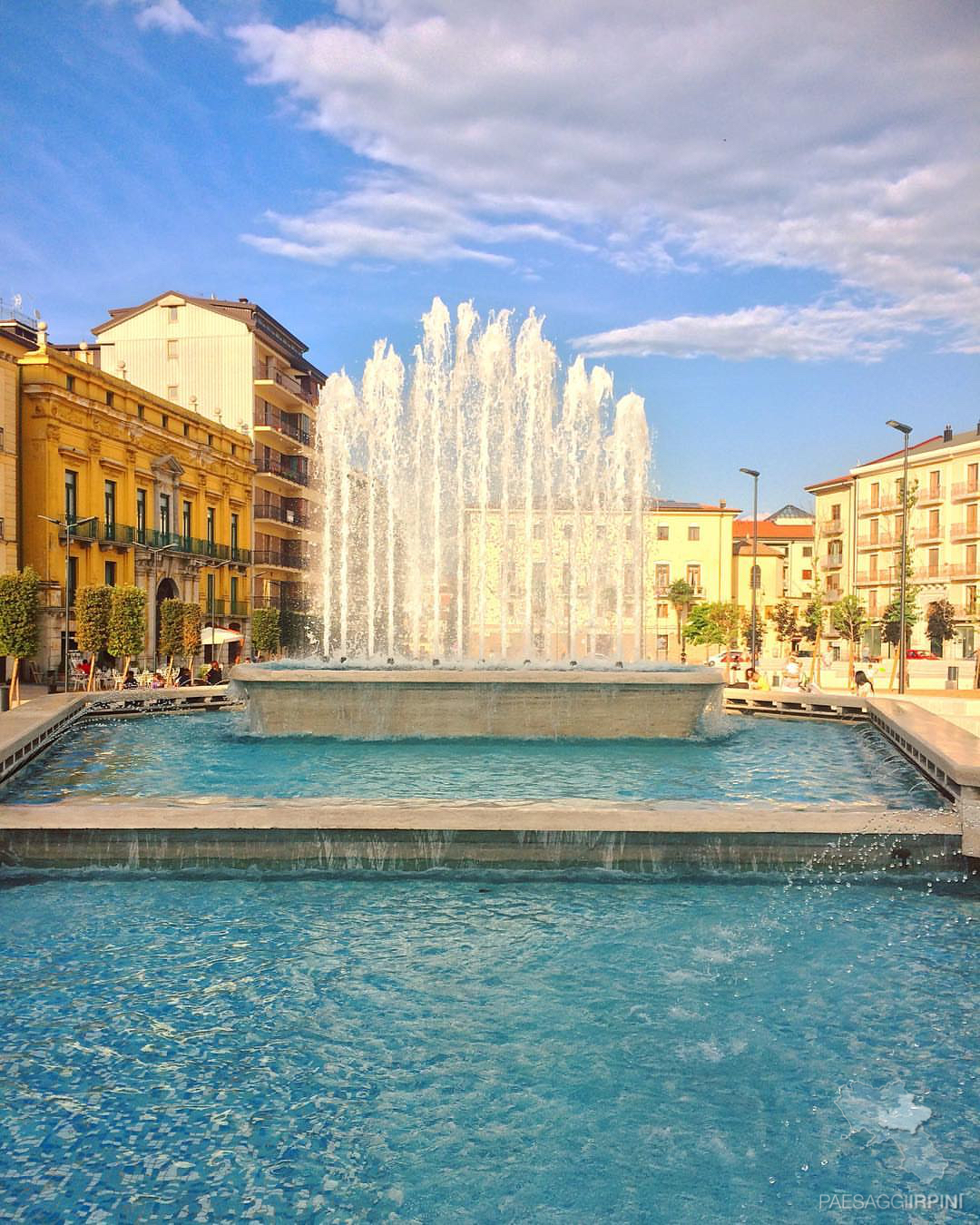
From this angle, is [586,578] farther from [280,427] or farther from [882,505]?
[882,505]

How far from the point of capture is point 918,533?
5553 centimetres

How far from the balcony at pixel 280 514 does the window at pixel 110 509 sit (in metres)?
12.5

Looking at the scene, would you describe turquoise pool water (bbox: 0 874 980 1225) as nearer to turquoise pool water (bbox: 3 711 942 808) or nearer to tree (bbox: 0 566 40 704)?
turquoise pool water (bbox: 3 711 942 808)

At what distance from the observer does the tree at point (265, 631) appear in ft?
143

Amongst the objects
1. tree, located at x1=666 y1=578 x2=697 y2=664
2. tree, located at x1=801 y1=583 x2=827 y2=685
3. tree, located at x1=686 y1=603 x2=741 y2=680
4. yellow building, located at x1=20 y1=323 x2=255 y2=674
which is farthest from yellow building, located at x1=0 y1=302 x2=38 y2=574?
tree, located at x1=666 y1=578 x2=697 y2=664

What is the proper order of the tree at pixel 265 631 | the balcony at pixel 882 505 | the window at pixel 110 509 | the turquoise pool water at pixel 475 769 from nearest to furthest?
the turquoise pool water at pixel 475 769 → the window at pixel 110 509 → the tree at pixel 265 631 → the balcony at pixel 882 505

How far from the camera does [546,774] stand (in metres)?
11.9

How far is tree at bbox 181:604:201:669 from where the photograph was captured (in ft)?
103

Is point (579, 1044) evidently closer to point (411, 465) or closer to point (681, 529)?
point (411, 465)

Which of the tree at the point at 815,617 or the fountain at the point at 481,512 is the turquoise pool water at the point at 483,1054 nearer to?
the fountain at the point at 481,512

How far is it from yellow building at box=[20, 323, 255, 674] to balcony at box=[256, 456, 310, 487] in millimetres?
1177

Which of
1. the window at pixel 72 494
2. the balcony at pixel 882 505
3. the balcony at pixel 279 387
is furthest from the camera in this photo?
the balcony at pixel 882 505

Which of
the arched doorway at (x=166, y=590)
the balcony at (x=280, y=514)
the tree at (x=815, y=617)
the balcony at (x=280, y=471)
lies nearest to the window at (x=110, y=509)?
the arched doorway at (x=166, y=590)

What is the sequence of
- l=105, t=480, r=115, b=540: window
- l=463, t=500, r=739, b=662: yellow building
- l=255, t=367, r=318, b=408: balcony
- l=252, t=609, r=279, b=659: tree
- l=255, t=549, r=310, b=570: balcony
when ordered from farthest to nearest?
l=255, t=549, r=310, b=570: balcony → l=255, t=367, r=318, b=408: balcony → l=252, t=609, r=279, b=659: tree → l=105, t=480, r=115, b=540: window → l=463, t=500, r=739, b=662: yellow building
